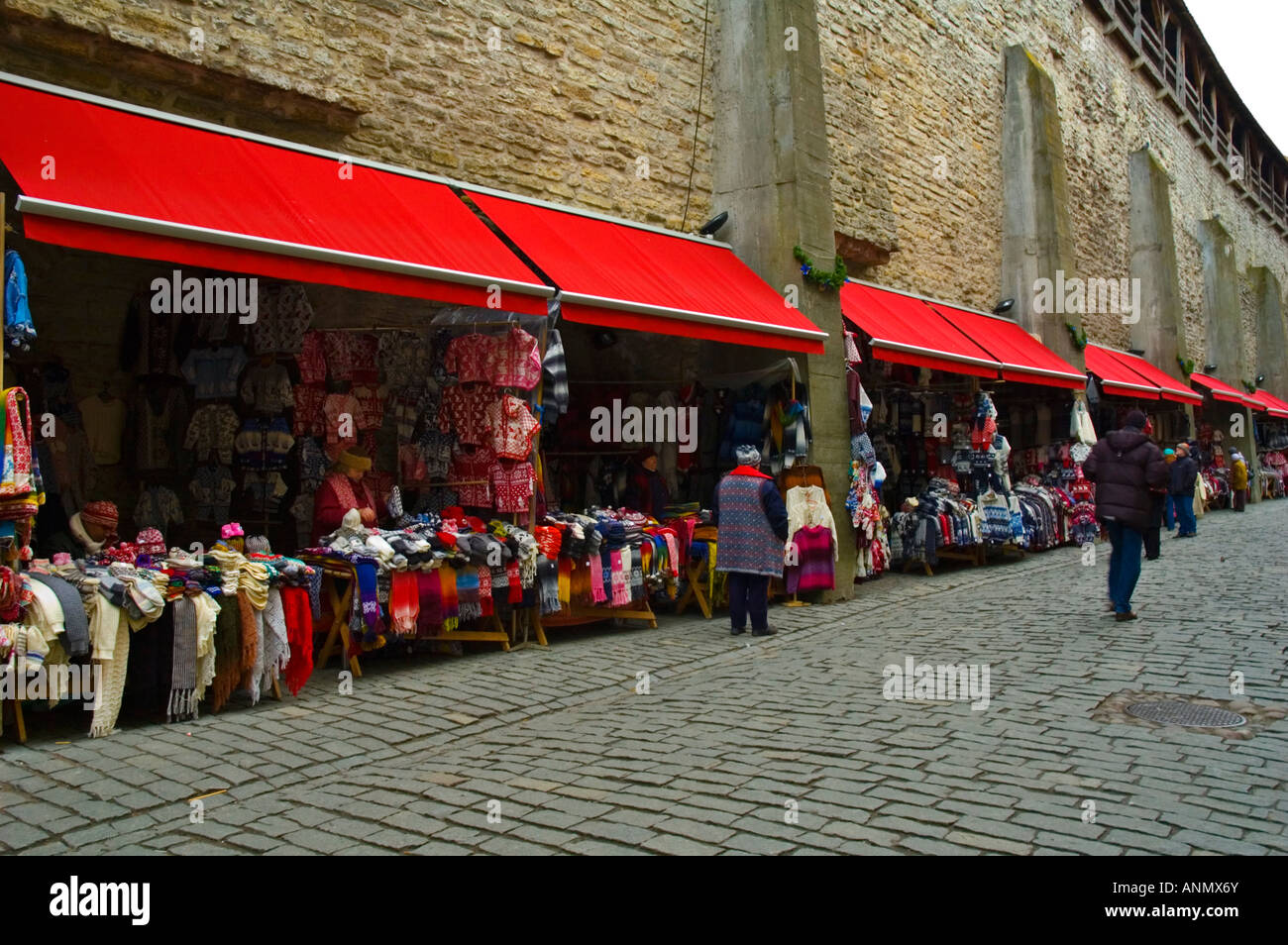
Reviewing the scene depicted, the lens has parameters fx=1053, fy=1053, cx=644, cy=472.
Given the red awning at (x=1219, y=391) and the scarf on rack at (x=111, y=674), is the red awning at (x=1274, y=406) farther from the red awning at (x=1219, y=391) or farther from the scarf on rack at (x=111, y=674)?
the scarf on rack at (x=111, y=674)

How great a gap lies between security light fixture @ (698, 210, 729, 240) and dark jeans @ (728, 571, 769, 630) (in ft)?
14.8

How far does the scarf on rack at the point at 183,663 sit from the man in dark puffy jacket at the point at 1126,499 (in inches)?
274

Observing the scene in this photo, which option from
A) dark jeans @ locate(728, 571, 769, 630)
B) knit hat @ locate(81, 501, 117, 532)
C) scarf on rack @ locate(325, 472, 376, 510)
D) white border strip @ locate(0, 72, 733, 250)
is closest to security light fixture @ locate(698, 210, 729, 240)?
white border strip @ locate(0, 72, 733, 250)

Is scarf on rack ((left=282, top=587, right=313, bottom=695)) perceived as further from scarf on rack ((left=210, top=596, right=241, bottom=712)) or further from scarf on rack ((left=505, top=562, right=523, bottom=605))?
scarf on rack ((left=505, top=562, right=523, bottom=605))

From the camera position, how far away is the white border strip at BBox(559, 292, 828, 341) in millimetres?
7992

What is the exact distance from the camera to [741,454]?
8852 mm

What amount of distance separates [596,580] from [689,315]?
2.37 meters

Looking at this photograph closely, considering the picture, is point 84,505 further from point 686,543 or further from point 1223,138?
point 1223,138

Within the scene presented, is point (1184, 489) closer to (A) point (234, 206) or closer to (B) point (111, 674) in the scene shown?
(A) point (234, 206)
